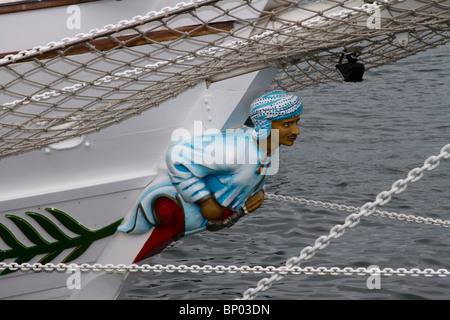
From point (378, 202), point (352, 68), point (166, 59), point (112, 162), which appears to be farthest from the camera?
point (112, 162)

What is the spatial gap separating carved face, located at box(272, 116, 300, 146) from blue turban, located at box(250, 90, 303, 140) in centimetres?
2

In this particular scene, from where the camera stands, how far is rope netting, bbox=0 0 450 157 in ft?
11.7

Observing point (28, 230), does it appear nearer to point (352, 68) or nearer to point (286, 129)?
point (286, 129)

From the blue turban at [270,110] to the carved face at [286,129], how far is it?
2 centimetres

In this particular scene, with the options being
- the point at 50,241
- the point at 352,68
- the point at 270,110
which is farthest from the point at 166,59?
the point at 50,241

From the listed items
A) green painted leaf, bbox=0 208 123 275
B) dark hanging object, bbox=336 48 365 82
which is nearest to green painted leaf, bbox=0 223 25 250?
green painted leaf, bbox=0 208 123 275

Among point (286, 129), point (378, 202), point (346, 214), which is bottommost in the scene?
point (346, 214)

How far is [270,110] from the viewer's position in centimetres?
375

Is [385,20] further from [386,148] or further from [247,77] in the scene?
[386,148]

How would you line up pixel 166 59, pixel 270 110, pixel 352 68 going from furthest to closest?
pixel 352 68 → pixel 270 110 → pixel 166 59

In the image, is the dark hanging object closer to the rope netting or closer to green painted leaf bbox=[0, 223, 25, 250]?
the rope netting

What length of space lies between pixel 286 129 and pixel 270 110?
131 millimetres

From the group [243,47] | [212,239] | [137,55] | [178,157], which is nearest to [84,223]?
[178,157]

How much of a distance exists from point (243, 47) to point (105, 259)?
138cm
